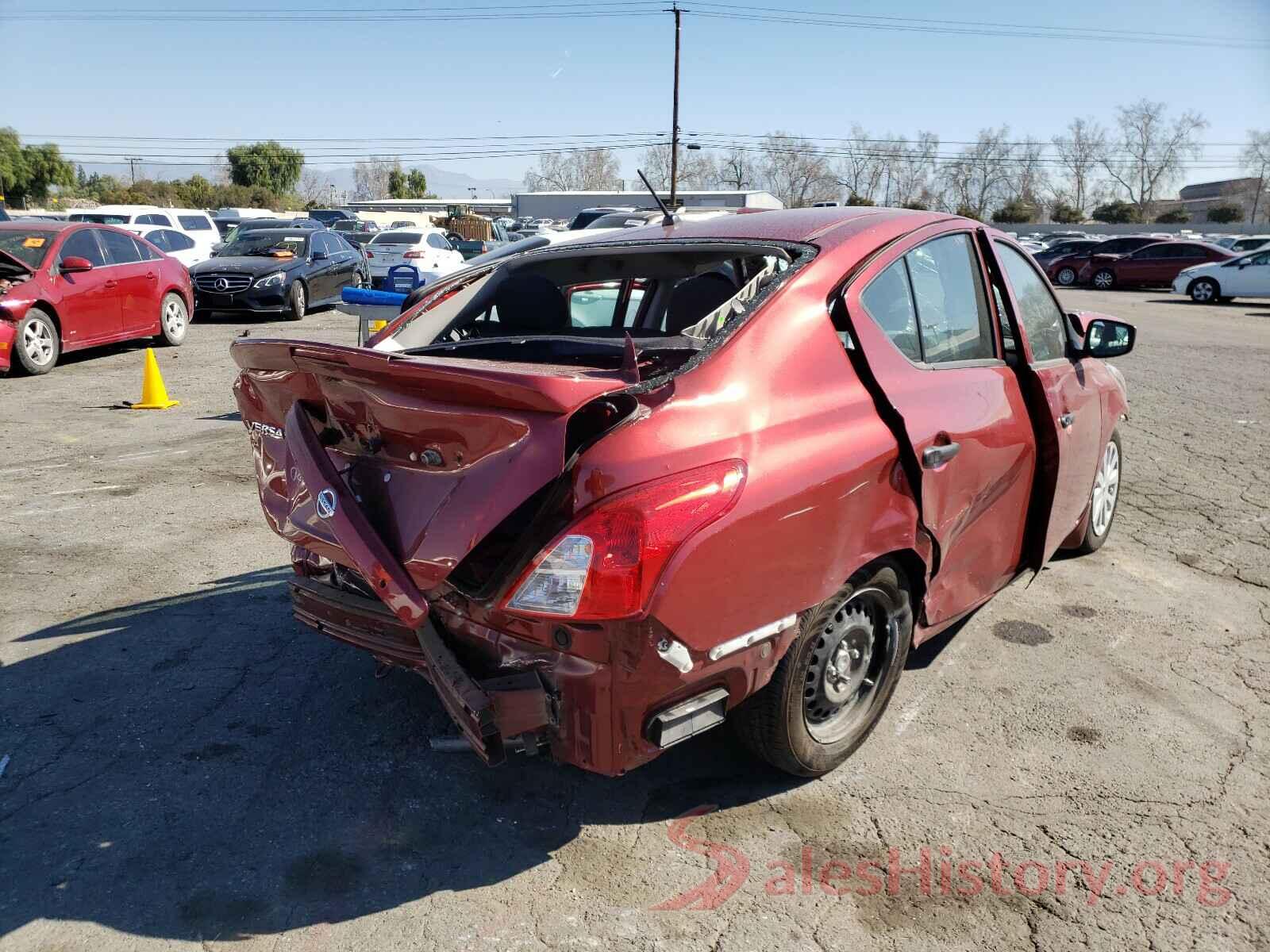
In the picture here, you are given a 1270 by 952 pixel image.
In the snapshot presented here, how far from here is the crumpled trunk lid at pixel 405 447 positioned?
2426 mm

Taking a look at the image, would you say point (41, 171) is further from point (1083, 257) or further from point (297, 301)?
point (1083, 257)

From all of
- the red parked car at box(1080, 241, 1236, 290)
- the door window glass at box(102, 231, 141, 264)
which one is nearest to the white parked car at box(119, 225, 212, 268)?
the door window glass at box(102, 231, 141, 264)

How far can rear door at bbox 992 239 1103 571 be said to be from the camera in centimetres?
392

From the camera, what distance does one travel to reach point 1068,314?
4668 millimetres

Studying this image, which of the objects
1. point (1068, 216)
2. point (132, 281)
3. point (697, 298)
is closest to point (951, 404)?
point (697, 298)

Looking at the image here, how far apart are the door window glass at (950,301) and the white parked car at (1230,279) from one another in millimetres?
25326

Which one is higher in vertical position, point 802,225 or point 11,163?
point 11,163

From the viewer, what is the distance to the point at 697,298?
368 centimetres

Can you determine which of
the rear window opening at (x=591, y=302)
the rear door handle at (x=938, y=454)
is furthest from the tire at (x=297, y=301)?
the rear door handle at (x=938, y=454)

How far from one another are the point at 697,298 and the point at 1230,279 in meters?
26.2

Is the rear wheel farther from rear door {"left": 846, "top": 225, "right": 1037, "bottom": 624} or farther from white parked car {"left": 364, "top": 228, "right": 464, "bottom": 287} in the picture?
rear door {"left": 846, "top": 225, "right": 1037, "bottom": 624}

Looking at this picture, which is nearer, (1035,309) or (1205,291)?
(1035,309)

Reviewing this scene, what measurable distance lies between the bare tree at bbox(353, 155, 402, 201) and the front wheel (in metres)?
123

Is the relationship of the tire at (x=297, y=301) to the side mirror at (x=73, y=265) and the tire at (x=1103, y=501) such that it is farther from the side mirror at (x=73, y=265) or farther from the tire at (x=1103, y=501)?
the tire at (x=1103, y=501)
